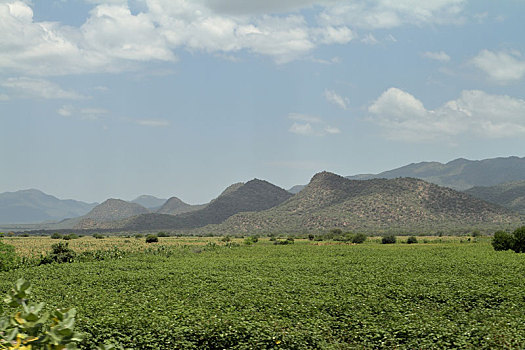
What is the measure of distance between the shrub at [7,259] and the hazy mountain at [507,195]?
494 feet

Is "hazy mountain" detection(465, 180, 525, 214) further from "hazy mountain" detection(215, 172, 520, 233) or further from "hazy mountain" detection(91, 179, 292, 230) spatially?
"hazy mountain" detection(91, 179, 292, 230)

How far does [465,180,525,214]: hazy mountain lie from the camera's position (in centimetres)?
15909

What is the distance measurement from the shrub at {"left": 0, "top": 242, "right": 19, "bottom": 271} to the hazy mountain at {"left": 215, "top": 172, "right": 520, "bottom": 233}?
7755 cm

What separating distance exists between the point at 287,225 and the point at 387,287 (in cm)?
10228

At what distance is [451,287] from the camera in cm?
2170

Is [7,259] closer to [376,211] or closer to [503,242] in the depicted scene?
[503,242]

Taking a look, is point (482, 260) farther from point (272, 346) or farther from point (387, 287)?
point (272, 346)

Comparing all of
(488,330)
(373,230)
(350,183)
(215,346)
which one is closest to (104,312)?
(215,346)

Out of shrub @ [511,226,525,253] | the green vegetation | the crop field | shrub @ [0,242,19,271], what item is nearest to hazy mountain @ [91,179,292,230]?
shrub @ [0,242,19,271]

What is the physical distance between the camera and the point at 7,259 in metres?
37.5

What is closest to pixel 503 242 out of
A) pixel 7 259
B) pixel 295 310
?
pixel 295 310

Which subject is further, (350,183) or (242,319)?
(350,183)

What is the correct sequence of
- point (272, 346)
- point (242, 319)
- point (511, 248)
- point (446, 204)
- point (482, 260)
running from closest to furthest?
point (272, 346) < point (242, 319) < point (482, 260) < point (511, 248) < point (446, 204)

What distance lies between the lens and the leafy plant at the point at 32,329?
3.06 m
